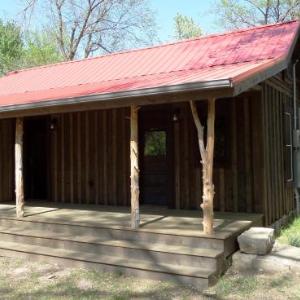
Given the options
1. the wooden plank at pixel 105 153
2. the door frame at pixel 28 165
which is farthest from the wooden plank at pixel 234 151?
the door frame at pixel 28 165

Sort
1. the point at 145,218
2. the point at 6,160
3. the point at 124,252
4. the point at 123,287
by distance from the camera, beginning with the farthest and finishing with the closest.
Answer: the point at 6,160, the point at 145,218, the point at 124,252, the point at 123,287

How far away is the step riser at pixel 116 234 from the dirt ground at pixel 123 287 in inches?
20.4

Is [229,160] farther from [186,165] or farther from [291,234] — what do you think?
[291,234]

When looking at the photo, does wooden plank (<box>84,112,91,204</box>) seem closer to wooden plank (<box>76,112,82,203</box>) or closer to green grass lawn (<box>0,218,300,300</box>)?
wooden plank (<box>76,112,82,203</box>)

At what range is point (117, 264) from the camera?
586 cm

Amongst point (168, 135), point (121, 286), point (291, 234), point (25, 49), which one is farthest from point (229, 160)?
point (25, 49)

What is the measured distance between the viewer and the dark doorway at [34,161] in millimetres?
10648

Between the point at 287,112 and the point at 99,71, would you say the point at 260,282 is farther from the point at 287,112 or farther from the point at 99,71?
the point at 99,71

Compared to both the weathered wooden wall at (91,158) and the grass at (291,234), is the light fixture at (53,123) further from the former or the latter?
the grass at (291,234)

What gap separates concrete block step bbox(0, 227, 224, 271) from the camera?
5.54 m

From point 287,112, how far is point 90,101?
15.3 feet

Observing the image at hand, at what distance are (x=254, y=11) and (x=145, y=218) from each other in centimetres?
2137

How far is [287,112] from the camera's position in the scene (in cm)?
920

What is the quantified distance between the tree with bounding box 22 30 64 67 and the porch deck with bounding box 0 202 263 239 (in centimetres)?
1862
